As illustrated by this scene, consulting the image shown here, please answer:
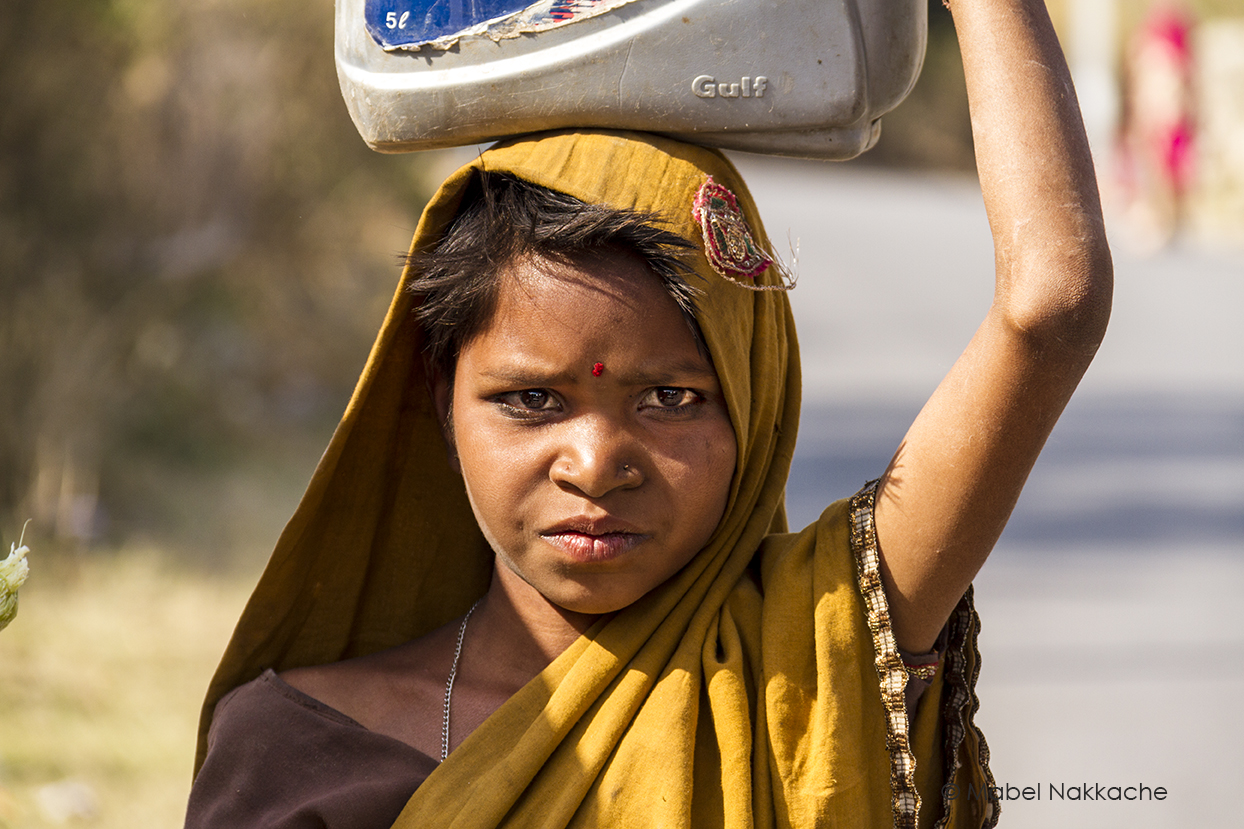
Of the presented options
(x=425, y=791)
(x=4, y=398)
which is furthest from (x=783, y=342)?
(x=4, y=398)

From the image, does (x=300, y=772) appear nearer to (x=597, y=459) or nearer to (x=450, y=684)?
(x=450, y=684)

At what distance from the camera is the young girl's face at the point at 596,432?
1.72 metres

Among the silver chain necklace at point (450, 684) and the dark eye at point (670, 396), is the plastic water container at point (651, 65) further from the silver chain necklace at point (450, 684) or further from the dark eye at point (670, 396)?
the silver chain necklace at point (450, 684)

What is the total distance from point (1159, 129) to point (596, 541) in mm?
16765

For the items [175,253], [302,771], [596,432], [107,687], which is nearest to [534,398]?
[596,432]

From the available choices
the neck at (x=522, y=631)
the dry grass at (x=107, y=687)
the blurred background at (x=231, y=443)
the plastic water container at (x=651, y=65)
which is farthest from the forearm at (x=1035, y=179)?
the blurred background at (x=231, y=443)

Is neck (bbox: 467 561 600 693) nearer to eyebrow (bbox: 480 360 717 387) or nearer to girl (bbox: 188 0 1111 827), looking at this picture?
girl (bbox: 188 0 1111 827)

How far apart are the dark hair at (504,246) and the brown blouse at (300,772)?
510 mm

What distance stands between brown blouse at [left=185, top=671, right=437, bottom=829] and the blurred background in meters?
1.48

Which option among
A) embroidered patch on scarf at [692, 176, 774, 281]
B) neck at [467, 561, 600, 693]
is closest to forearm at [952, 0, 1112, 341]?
embroidered patch on scarf at [692, 176, 774, 281]

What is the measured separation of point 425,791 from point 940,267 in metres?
13.3

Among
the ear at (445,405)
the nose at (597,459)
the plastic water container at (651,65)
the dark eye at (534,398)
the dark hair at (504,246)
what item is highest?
the plastic water container at (651,65)

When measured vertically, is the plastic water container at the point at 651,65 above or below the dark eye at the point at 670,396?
above

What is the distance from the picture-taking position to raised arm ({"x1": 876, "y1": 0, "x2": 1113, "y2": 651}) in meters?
1.54
